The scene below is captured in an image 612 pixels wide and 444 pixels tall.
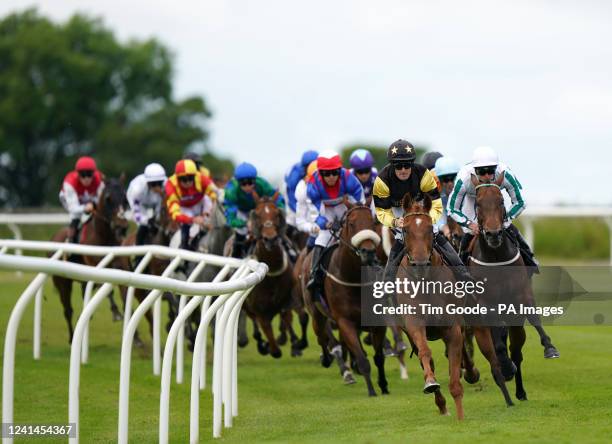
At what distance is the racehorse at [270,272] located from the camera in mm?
12641

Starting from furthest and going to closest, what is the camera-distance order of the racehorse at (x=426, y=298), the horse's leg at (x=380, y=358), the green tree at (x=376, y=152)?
the green tree at (x=376, y=152)
the horse's leg at (x=380, y=358)
the racehorse at (x=426, y=298)

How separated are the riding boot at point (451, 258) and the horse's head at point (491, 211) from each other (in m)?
0.30

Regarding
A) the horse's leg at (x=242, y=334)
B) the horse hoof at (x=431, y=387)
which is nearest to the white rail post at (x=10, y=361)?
the horse hoof at (x=431, y=387)

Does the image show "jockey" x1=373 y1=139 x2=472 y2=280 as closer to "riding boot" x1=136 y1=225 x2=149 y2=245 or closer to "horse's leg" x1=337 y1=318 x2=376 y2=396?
"horse's leg" x1=337 y1=318 x2=376 y2=396

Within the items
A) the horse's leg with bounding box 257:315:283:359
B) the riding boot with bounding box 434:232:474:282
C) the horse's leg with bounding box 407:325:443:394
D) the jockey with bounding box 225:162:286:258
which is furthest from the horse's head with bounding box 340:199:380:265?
the jockey with bounding box 225:162:286:258

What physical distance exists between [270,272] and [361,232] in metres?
2.57

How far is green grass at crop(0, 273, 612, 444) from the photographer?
7844 millimetres

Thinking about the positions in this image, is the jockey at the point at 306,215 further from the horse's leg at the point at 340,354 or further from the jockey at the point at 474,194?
the jockey at the point at 474,194

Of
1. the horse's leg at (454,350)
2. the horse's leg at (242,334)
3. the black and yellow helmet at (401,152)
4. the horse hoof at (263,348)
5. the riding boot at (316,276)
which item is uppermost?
the black and yellow helmet at (401,152)

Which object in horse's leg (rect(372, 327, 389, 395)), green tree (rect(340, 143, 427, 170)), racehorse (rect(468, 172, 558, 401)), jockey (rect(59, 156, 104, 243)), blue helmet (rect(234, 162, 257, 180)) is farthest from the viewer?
green tree (rect(340, 143, 427, 170))

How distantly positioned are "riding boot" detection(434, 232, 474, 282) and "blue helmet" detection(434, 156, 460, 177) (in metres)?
2.61

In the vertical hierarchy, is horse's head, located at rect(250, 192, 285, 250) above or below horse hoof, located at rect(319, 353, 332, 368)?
above

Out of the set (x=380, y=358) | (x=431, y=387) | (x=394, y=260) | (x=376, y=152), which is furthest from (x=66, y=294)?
(x=376, y=152)

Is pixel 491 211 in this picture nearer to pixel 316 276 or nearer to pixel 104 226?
pixel 316 276
